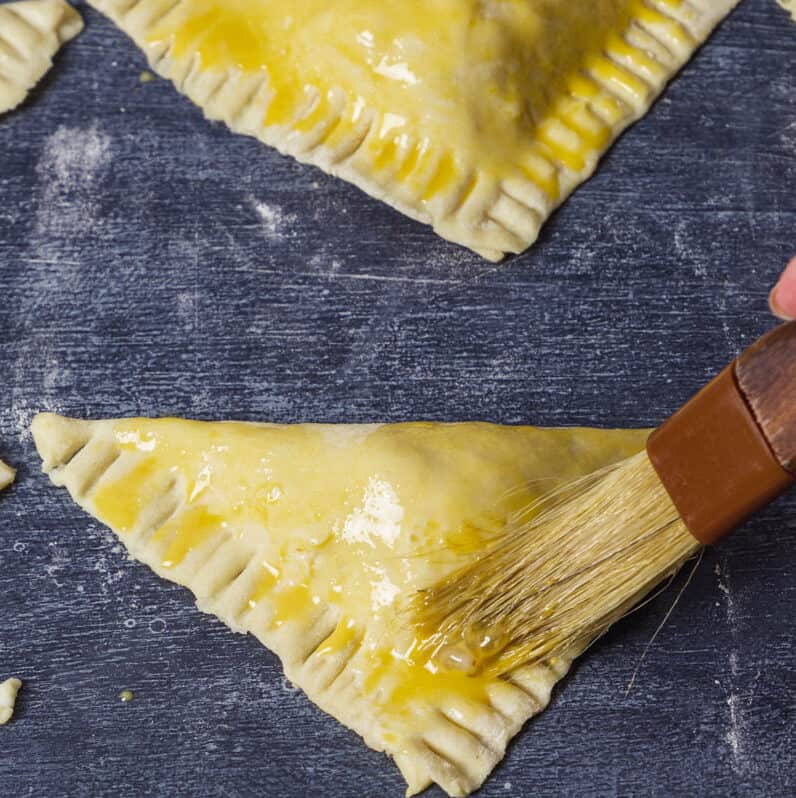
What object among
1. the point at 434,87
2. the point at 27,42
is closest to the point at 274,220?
the point at 434,87

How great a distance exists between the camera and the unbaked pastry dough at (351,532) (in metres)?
1.85

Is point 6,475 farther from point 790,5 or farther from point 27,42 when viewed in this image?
point 790,5

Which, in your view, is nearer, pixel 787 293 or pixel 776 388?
pixel 776 388

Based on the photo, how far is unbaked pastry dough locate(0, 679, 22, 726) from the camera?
6.24 feet

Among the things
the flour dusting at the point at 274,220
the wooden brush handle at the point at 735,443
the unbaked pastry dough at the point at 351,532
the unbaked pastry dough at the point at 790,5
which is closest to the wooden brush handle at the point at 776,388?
the wooden brush handle at the point at 735,443

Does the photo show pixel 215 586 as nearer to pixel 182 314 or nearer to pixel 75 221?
pixel 182 314

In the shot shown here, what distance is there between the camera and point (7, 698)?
1908 mm

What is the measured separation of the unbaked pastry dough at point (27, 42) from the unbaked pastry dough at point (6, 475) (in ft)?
2.47

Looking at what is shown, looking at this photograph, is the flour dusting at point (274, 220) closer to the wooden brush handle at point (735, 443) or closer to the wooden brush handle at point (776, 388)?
the wooden brush handle at point (735, 443)

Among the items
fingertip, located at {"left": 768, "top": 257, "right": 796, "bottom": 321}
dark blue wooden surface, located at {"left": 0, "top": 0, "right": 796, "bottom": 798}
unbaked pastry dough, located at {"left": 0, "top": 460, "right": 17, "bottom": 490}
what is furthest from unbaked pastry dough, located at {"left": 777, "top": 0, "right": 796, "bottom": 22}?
unbaked pastry dough, located at {"left": 0, "top": 460, "right": 17, "bottom": 490}

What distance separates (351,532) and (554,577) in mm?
340

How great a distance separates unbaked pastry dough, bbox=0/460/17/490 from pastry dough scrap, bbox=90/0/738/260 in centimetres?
81

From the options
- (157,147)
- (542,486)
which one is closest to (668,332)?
(542,486)

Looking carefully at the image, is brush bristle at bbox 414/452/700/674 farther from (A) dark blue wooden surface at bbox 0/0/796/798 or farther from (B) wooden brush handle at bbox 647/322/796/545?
(A) dark blue wooden surface at bbox 0/0/796/798
